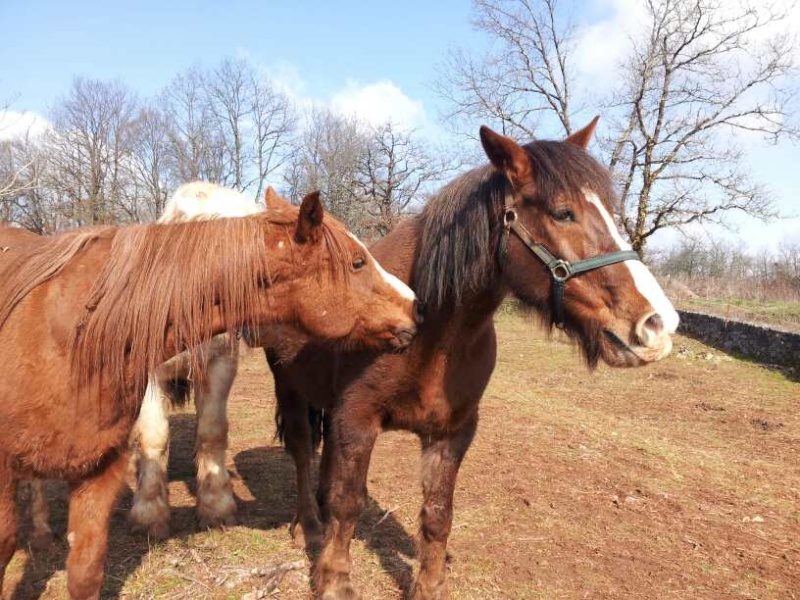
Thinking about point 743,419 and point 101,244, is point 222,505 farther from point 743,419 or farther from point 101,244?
point 743,419

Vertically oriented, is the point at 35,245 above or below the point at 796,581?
above

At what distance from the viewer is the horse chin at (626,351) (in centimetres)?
210

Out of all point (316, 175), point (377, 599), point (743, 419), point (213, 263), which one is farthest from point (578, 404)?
point (316, 175)

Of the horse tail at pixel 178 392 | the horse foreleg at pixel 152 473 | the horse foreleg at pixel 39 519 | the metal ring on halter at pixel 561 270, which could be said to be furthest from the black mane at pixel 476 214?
the horse foreleg at pixel 39 519

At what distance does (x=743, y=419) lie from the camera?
25.3 feet

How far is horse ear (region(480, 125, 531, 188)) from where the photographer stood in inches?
93.1

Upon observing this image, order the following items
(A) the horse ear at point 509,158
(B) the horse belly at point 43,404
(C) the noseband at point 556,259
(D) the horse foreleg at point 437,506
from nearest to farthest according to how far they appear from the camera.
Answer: (B) the horse belly at point 43,404, (C) the noseband at point 556,259, (A) the horse ear at point 509,158, (D) the horse foreleg at point 437,506

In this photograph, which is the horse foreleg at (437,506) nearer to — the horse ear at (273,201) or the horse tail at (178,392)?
the horse ear at (273,201)

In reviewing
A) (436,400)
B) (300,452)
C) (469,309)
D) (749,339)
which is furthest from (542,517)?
(749,339)

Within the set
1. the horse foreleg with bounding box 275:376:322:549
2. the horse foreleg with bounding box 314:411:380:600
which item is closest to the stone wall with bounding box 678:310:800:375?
the horse foreleg with bounding box 275:376:322:549

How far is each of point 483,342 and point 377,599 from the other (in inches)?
65.9

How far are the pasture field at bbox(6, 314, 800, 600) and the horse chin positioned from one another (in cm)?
46

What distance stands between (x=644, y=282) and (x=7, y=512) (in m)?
2.63

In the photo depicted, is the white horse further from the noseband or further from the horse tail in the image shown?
the noseband
